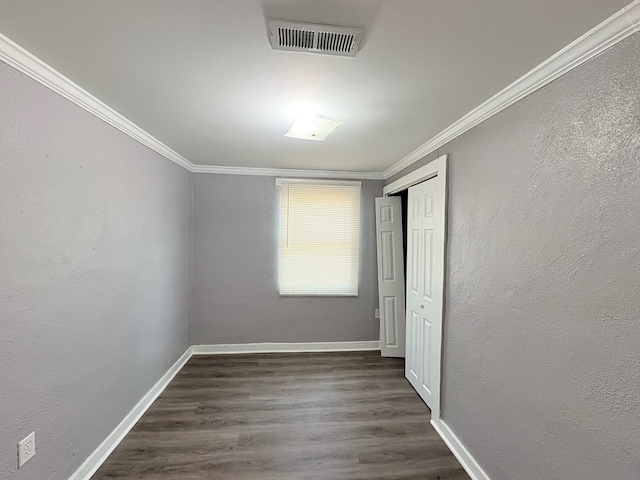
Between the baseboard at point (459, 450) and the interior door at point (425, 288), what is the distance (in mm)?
156


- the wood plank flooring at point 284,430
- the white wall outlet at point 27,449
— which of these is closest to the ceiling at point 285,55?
the white wall outlet at point 27,449

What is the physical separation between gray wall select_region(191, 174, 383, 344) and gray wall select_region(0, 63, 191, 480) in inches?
41.7

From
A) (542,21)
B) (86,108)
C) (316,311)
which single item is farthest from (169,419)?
(542,21)

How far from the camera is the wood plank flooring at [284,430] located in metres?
1.90

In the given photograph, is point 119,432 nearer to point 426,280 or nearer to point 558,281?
point 426,280

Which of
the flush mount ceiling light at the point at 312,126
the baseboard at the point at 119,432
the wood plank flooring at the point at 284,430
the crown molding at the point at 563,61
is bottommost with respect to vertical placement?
the wood plank flooring at the point at 284,430

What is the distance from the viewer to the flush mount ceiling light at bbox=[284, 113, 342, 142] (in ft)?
6.03

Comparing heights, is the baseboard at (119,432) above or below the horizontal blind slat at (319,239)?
below

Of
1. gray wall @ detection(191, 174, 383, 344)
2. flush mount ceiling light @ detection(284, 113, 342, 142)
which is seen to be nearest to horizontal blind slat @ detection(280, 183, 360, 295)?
gray wall @ detection(191, 174, 383, 344)

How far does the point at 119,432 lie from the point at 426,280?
8.75ft

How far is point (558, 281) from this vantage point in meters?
1.31

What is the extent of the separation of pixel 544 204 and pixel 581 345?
0.62m

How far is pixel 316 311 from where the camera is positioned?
3822mm

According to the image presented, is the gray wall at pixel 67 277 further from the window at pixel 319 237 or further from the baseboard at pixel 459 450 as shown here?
the baseboard at pixel 459 450
